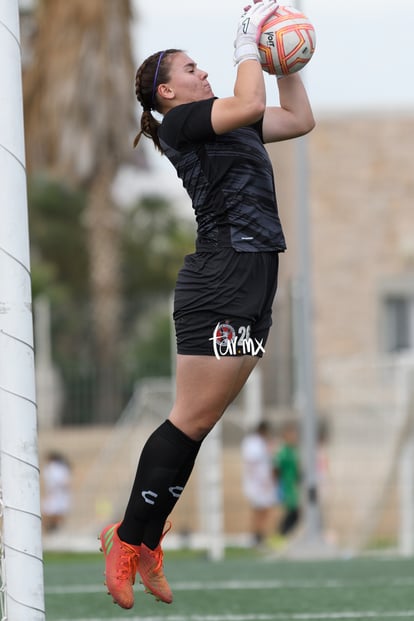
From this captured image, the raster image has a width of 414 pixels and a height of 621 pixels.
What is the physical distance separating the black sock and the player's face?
1212 millimetres

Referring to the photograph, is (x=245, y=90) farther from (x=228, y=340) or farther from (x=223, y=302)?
(x=228, y=340)

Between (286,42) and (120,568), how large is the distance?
203cm

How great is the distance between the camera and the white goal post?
15.6ft

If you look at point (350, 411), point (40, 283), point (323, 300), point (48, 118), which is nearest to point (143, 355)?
point (40, 283)

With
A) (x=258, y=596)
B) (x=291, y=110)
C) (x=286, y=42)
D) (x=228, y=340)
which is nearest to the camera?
(x=228, y=340)

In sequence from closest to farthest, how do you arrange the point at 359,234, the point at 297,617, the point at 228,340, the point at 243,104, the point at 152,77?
the point at 243,104 → the point at 228,340 → the point at 152,77 → the point at 297,617 → the point at 359,234

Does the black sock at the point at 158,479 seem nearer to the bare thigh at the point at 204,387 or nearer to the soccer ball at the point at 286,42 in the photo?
the bare thigh at the point at 204,387

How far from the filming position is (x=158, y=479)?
5.43 meters

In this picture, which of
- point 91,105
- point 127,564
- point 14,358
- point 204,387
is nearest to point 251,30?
point 204,387

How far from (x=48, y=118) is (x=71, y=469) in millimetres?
9387

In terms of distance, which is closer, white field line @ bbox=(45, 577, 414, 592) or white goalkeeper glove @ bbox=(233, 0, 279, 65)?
white goalkeeper glove @ bbox=(233, 0, 279, 65)

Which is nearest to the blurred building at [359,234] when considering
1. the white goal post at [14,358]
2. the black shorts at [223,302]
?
the black shorts at [223,302]

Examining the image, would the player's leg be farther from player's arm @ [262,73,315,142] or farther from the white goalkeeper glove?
the white goalkeeper glove

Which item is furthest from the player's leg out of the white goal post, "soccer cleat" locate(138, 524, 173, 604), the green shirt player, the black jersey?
the green shirt player
